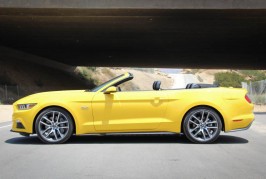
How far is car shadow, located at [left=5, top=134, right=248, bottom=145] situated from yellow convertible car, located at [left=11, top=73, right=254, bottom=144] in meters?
0.42

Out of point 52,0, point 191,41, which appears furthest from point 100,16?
point 191,41

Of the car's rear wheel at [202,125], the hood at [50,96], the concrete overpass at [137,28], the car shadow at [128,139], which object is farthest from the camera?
the concrete overpass at [137,28]

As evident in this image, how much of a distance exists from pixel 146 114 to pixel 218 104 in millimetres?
1525

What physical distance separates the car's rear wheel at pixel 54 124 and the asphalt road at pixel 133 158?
23 centimetres

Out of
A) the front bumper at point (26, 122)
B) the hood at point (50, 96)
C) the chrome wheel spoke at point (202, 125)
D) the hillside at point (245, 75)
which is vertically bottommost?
the hillside at point (245, 75)

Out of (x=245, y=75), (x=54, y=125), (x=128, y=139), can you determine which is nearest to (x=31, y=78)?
(x=128, y=139)

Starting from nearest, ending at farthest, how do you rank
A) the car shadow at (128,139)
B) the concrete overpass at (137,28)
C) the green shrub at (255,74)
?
the car shadow at (128,139), the concrete overpass at (137,28), the green shrub at (255,74)

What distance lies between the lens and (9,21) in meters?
29.4

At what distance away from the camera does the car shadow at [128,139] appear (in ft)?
33.2

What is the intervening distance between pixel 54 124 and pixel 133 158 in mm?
2399

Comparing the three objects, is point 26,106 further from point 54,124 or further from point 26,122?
point 54,124

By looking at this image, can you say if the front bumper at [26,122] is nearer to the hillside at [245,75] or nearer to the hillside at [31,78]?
the hillside at [31,78]

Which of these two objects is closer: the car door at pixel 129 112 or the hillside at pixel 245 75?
the car door at pixel 129 112

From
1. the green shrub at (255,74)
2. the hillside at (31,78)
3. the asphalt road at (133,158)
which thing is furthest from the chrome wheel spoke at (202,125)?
the green shrub at (255,74)
